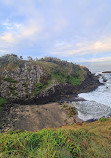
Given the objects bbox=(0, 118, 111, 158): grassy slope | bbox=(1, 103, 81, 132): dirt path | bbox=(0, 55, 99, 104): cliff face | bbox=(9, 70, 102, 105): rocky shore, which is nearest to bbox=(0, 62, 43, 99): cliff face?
bbox=(0, 55, 99, 104): cliff face

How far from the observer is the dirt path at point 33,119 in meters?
9.45

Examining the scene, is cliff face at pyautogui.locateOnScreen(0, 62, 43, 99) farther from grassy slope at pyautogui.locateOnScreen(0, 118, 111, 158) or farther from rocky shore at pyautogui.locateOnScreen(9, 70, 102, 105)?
grassy slope at pyautogui.locateOnScreen(0, 118, 111, 158)

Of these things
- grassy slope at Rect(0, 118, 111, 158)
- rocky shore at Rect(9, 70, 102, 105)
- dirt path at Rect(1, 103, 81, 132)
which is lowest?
dirt path at Rect(1, 103, 81, 132)

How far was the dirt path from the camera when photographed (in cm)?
945

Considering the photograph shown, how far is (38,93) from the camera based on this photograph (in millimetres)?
17188

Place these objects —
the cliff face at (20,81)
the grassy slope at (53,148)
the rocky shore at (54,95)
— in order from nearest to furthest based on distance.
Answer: the grassy slope at (53,148) → the rocky shore at (54,95) → the cliff face at (20,81)

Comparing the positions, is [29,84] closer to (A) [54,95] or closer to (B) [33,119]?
(A) [54,95]

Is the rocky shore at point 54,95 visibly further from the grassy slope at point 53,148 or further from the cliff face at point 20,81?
the grassy slope at point 53,148

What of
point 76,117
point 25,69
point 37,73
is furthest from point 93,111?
point 25,69

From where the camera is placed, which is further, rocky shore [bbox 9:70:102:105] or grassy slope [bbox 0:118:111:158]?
rocky shore [bbox 9:70:102:105]

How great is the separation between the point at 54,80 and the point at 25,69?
7685 mm

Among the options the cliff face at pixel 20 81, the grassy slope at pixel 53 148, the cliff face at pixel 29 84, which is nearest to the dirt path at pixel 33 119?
the cliff face at pixel 29 84

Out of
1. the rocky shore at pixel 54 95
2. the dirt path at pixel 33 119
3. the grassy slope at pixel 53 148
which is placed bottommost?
the dirt path at pixel 33 119

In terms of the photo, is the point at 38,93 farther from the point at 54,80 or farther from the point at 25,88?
the point at 54,80
